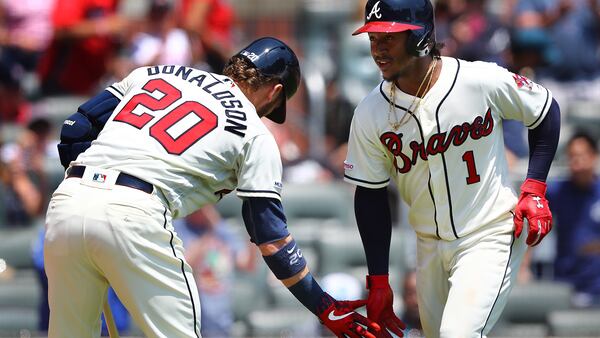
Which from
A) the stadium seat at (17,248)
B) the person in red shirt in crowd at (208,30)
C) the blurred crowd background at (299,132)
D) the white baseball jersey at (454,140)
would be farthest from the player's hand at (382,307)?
the person in red shirt in crowd at (208,30)

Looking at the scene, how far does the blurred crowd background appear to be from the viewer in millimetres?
8078

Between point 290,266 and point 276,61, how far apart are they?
0.93 meters

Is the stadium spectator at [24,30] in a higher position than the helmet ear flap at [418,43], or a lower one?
lower

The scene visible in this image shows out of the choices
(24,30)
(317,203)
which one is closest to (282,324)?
(317,203)

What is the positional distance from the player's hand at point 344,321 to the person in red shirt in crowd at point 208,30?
5207 millimetres

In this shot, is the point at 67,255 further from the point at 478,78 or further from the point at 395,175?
the point at 478,78

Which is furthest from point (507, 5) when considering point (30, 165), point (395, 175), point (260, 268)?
point (395, 175)

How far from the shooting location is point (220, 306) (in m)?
7.96

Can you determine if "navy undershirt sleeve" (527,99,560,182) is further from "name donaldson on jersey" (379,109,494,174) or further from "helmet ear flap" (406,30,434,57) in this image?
"helmet ear flap" (406,30,434,57)

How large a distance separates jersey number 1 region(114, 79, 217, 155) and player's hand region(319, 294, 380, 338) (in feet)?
2.99

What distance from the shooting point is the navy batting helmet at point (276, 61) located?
189 inches

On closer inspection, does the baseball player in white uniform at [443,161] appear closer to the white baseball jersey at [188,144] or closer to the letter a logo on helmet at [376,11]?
the letter a logo on helmet at [376,11]

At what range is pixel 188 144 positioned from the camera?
442 cm

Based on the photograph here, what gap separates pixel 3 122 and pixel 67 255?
19.4ft
